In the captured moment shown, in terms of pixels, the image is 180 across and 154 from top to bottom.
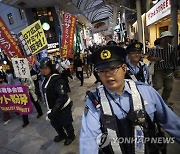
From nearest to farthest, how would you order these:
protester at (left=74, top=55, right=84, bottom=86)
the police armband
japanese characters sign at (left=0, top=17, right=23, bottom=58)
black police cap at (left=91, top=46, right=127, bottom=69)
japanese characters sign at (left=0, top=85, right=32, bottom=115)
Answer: the police armband → black police cap at (left=91, top=46, right=127, bottom=69) → japanese characters sign at (left=0, top=85, right=32, bottom=115) → japanese characters sign at (left=0, top=17, right=23, bottom=58) → protester at (left=74, top=55, right=84, bottom=86)

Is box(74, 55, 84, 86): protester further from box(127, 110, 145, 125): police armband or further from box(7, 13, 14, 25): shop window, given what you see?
box(7, 13, 14, 25): shop window

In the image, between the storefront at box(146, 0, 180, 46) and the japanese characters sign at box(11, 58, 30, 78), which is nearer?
the japanese characters sign at box(11, 58, 30, 78)

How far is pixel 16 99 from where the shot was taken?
5.24m

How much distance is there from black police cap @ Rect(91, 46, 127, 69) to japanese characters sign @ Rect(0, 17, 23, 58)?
188 inches

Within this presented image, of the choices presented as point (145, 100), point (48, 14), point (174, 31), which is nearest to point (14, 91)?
point (145, 100)

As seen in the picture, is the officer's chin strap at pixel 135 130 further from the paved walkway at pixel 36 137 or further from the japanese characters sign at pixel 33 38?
the japanese characters sign at pixel 33 38

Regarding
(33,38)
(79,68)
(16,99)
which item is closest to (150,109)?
(16,99)

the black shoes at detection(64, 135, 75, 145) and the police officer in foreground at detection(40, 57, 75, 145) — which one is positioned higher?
the police officer in foreground at detection(40, 57, 75, 145)

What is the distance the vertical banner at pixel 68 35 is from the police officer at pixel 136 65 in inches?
188

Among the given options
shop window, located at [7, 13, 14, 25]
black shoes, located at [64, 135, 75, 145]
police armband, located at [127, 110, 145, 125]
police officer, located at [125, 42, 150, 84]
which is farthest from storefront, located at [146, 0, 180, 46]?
shop window, located at [7, 13, 14, 25]

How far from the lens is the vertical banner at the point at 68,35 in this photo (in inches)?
306

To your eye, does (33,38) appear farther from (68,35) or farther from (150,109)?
(150,109)

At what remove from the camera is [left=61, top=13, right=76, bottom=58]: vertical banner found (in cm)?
777

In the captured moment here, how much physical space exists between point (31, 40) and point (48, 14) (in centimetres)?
1686
